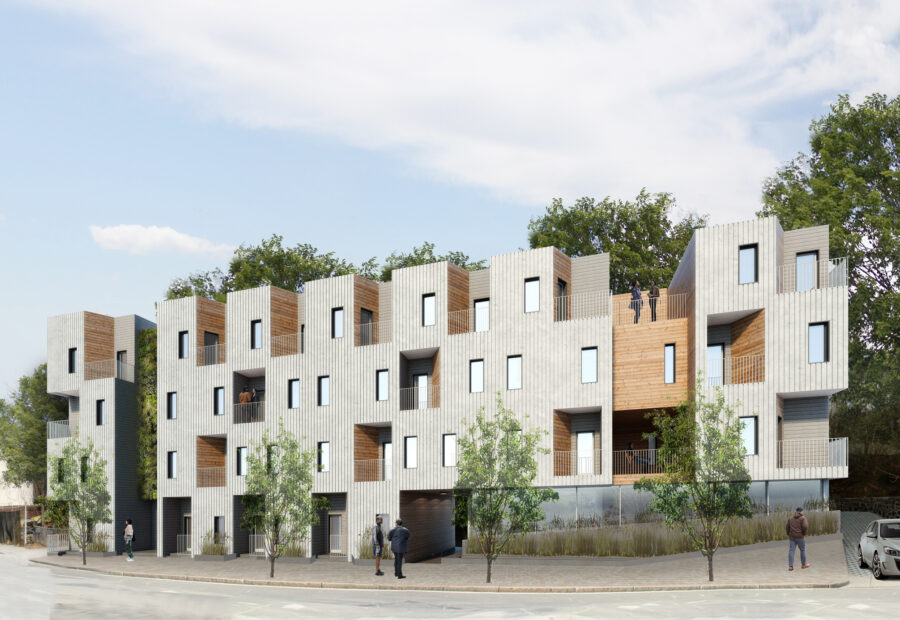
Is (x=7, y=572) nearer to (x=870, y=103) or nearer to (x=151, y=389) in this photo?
(x=151, y=389)

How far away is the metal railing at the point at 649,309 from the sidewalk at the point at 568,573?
919 centimetres

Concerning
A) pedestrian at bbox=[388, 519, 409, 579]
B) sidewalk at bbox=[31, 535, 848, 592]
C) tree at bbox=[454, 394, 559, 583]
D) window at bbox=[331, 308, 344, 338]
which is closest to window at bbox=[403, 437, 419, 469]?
sidewalk at bbox=[31, 535, 848, 592]

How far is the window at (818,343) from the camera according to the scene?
3272 cm

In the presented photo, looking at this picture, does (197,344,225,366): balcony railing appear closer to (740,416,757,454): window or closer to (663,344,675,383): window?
(663,344,675,383): window

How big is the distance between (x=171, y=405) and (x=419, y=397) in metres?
14.4

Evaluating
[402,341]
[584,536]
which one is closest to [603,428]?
[584,536]

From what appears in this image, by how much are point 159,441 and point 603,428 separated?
23777mm

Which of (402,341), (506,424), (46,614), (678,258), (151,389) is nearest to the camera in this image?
(46,614)

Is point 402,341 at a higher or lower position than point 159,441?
higher

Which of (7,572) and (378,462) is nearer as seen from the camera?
(7,572)

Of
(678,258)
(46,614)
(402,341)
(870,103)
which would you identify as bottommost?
(46,614)

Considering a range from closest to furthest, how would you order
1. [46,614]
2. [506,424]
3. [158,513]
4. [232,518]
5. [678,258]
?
[46,614] → [506,424] → [232,518] → [158,513] → [678,258]

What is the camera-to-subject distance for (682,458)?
1123 inches

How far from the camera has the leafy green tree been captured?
4609cm
